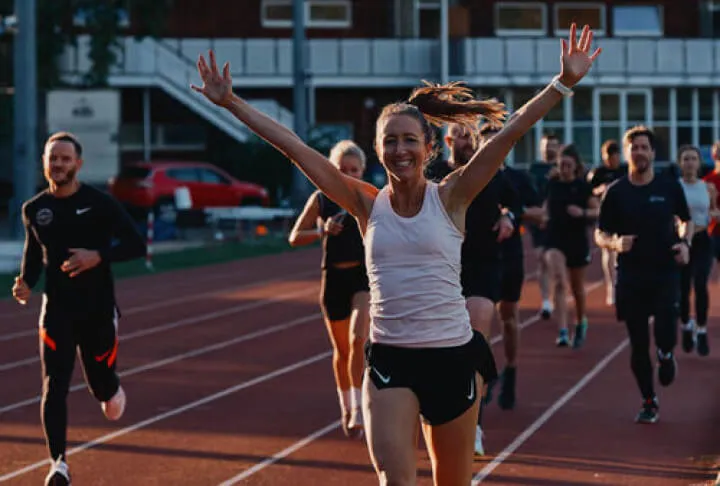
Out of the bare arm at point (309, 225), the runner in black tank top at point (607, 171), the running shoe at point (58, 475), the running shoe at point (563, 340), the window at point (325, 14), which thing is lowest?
the running shoe at point (563, 340)

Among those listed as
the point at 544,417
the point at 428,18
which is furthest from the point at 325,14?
the point at 544,417

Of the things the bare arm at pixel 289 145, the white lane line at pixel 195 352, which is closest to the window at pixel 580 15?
the white lane line at pixel 195 352

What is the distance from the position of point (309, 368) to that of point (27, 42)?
1476cm

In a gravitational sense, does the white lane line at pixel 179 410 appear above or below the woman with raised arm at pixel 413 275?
below

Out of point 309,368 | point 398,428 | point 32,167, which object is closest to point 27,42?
point 32,167

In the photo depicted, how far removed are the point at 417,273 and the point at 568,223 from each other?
33.8 feet

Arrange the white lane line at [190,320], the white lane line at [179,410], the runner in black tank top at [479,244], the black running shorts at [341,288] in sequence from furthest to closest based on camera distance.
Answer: the white lane line at [190,320] → the black running shorts at [341,288] → the runner in black tank top at [479,244] → the white lane line at [179,410]

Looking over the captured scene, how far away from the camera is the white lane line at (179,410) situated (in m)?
9.46

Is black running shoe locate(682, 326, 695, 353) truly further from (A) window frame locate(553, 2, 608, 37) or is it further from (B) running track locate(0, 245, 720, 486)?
(A) window frame locate(553, 2, 608, 37)

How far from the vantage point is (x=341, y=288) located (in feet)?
34.5

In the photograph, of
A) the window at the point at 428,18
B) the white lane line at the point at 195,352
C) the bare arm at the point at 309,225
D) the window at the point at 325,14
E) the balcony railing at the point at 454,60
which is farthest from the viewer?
the window at the point at 428,18

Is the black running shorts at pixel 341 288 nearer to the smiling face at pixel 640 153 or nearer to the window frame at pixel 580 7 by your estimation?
the smiling face at pixel 640 153

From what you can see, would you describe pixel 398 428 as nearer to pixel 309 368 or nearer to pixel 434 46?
pixel 309 368

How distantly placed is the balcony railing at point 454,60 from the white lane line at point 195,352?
28.9 m
